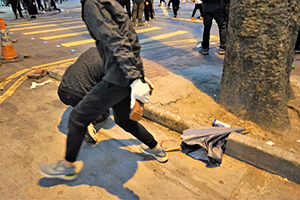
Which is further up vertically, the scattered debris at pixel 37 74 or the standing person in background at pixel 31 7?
the standing person in background at pixel 31 7

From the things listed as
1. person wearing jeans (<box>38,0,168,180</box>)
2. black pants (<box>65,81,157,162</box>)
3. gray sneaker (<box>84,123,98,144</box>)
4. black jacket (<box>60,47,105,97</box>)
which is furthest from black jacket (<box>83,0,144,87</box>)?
gray sneaker (<box>84,123,98,144</box>)

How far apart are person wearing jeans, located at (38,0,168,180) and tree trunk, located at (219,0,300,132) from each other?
1.50 m

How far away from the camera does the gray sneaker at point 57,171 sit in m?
2.31

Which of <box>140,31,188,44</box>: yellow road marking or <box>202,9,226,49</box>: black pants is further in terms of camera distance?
<box>140,31,188,44</box>: yellow road marking

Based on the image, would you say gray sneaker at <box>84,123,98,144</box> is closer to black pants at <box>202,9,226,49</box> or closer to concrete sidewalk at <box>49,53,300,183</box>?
concrete sidewalk at <box>49,53,300,183</box>

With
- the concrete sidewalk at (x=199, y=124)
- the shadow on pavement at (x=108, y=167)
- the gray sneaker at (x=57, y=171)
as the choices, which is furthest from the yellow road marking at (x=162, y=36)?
the gray sneaker at (x=57, y=171)

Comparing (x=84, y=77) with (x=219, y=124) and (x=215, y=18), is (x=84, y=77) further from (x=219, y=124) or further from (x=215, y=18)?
Answer: (x=215, y=18)

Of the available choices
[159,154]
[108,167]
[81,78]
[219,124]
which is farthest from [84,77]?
[219,124]

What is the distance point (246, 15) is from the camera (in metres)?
2.74

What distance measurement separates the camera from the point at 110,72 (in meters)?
1.88

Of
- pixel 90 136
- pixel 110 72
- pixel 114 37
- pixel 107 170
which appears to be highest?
pixel 114 37

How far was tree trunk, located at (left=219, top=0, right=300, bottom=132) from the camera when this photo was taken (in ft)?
8.62

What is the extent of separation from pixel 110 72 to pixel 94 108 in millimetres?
361

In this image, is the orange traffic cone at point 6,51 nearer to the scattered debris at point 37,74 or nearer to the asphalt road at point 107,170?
the scattered debris at point 37,74
